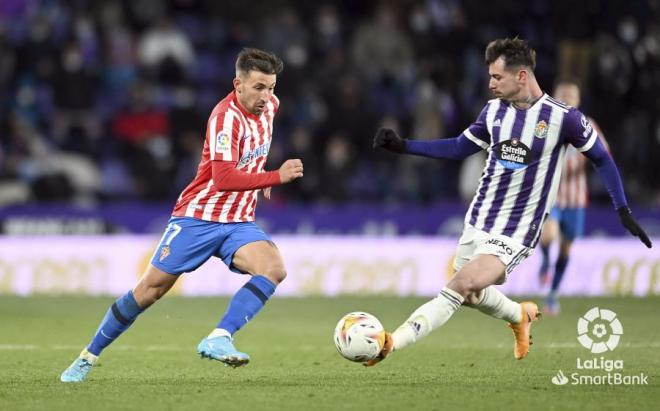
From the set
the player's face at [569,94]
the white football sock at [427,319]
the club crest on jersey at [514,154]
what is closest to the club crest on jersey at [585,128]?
the club crest on jersey at [514,154]

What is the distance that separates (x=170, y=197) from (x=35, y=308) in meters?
3.78

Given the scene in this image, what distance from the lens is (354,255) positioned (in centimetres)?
1418

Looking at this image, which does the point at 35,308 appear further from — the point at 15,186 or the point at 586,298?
Result: the point at 586,298

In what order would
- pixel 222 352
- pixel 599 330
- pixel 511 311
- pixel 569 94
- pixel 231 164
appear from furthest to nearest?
pixel 569 94 < pixel 599 330 < pixel 511 311 < pixel 231 164 < pixel 222 352

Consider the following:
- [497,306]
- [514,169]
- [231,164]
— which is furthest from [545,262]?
[231,164]

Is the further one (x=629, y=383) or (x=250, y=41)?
(x=250, y=41)

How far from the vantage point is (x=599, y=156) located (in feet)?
24.3

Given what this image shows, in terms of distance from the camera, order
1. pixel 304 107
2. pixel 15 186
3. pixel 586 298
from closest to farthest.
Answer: pixel 586 298, pixel 15 186, pixel 304 107

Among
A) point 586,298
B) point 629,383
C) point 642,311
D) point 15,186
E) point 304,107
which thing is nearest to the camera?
point 629,383

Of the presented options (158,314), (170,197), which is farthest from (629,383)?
(170,197)

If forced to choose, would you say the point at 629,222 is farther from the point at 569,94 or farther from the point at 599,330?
the point at 569,94

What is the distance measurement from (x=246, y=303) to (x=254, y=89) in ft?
4.39

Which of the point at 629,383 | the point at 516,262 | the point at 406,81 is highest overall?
the point at 406,81

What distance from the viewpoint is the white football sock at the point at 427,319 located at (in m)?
7.00
